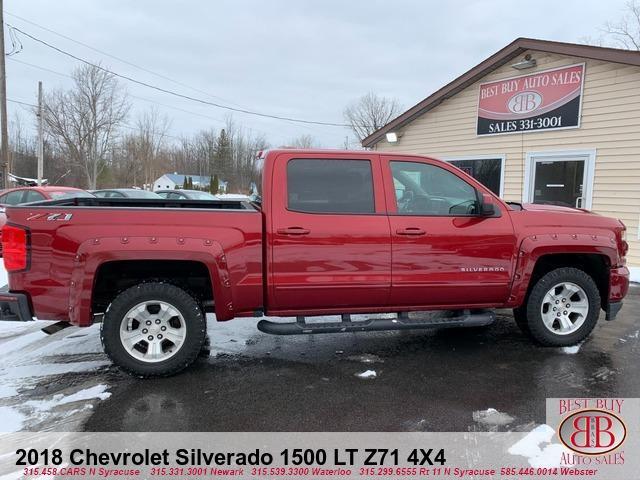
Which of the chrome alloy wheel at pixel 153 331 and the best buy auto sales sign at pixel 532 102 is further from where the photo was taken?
the best buy auto sales sign at pixel 532 102

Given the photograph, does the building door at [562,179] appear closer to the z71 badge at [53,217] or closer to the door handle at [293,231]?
the door handle at [293,231]

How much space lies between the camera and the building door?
9039 mm

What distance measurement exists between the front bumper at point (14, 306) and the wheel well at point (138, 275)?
1.55 ft

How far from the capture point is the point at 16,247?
11.4 ft

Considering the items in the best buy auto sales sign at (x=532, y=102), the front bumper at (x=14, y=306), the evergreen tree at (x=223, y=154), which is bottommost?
the front bumper at (x=14, y=306)

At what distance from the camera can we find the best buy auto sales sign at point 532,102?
9.14 metres

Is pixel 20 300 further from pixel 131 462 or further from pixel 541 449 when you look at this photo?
pixel 541 449

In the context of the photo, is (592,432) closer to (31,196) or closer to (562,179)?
(562,179)

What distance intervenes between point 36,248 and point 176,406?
1.61 metres

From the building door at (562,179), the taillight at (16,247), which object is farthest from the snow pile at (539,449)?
the building door at (562,179)

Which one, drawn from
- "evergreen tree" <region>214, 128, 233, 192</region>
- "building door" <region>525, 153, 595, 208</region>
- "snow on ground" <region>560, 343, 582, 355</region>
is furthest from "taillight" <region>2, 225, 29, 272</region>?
"evergreen tree" <region>214, 128, 233, 192</region>

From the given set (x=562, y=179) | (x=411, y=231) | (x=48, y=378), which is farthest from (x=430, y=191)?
(x=562, y=179)

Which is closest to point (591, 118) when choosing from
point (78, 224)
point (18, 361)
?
point (78, 224)

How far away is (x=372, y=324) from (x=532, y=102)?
7992mm
